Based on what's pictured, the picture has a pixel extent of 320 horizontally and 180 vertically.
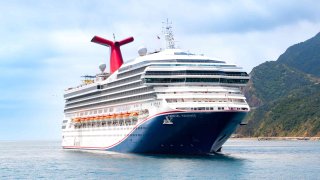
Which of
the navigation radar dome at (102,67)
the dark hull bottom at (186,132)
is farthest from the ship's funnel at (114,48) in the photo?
the dark hull bottom at (186,132)

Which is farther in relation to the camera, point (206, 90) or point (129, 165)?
point (206, 90)

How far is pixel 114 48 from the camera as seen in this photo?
123 meters

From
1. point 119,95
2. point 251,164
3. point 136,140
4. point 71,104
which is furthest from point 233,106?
point 71,104

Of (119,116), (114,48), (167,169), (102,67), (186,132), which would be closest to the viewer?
(167,169)

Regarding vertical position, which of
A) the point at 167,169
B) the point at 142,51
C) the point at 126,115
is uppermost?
the point at 142,51

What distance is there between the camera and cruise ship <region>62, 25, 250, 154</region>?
260 ft

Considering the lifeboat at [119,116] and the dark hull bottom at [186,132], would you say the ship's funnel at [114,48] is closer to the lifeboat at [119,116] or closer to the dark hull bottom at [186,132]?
the lifeboat at [119,116]

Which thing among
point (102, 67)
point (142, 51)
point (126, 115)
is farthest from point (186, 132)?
point (102, 67)

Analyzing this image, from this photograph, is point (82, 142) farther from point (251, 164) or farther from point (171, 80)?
point (251, 164)

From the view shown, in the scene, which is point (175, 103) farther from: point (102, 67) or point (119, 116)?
point (102, 67)

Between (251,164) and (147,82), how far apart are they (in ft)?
57.4

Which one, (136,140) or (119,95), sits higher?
(119,95)

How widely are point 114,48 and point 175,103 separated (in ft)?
148

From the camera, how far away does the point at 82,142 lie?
11456 centimetres
